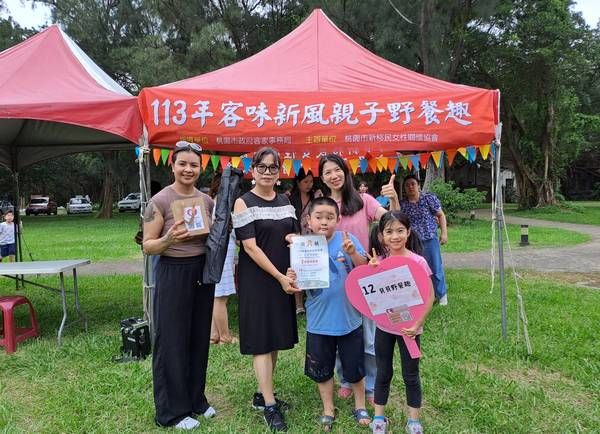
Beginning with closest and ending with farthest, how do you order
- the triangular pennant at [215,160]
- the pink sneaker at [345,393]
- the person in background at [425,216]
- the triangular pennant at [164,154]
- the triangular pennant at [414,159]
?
the pink sneaker at [345,393] → the triangular pennant at [164,154] → the person in background at [425,216] → the triangular pennant at [414,159] → the triangular pennant at [215,160]

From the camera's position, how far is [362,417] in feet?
9.72

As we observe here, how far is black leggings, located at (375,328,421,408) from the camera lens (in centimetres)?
270

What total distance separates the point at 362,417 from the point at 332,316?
69 cm

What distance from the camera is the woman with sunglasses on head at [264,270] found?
9.14ft

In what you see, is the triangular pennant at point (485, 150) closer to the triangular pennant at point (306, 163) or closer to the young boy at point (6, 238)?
the triangular pennant at point (306, 163)

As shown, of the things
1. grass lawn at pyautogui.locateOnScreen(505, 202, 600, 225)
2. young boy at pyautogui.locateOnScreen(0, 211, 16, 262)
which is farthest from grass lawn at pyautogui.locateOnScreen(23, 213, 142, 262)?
Result: grass lawn at pyautogui.locateOnScreen(505, 202, 600, 225)

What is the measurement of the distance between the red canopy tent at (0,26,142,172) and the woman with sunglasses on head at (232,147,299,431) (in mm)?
1715

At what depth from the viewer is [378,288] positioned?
268cm

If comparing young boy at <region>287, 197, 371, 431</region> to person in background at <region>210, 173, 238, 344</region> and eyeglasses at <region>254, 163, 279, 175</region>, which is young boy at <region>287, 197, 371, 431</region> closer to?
eyeglasses at <region>254, 163, 279, 175</region>

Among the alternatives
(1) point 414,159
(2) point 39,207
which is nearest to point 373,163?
(1) point 414,159

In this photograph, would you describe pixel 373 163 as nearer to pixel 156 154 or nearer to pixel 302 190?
pixel 302 190

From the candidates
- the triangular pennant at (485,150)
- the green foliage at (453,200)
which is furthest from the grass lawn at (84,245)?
the green foliage at (453,200)

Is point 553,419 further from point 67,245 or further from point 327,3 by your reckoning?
point 327,3

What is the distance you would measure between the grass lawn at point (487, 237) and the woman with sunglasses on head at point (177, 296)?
28.4 ft
